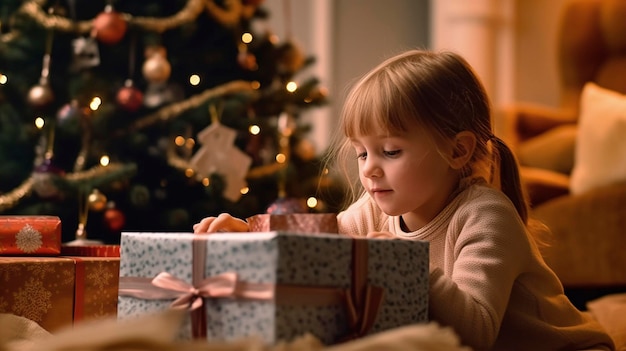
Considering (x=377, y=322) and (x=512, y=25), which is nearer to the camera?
(x=377, y=322)

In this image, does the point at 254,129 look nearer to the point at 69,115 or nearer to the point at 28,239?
the point at 69,115

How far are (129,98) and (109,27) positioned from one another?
0.17 meters

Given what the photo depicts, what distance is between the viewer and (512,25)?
373cm

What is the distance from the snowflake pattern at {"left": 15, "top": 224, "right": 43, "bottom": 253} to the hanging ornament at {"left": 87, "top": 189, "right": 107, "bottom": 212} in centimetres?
73

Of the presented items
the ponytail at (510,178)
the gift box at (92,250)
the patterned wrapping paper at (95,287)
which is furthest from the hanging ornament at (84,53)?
the ponytail at (510,178)

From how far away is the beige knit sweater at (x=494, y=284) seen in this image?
1050 mm

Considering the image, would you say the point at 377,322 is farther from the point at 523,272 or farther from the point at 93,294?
the point at 93,294

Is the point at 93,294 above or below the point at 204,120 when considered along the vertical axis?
below

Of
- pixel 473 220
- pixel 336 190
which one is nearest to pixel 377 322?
pixel 473 220

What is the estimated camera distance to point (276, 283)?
83 cm

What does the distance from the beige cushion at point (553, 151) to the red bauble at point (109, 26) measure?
1.34m

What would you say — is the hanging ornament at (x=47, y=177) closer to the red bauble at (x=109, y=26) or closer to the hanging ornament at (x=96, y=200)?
the hanging ornament at (x=96, y=200)

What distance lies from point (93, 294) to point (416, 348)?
0.66m

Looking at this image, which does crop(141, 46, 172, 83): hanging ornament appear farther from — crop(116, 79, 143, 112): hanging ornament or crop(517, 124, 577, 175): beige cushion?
crop(517, 124, 577, 175): beige cushion
